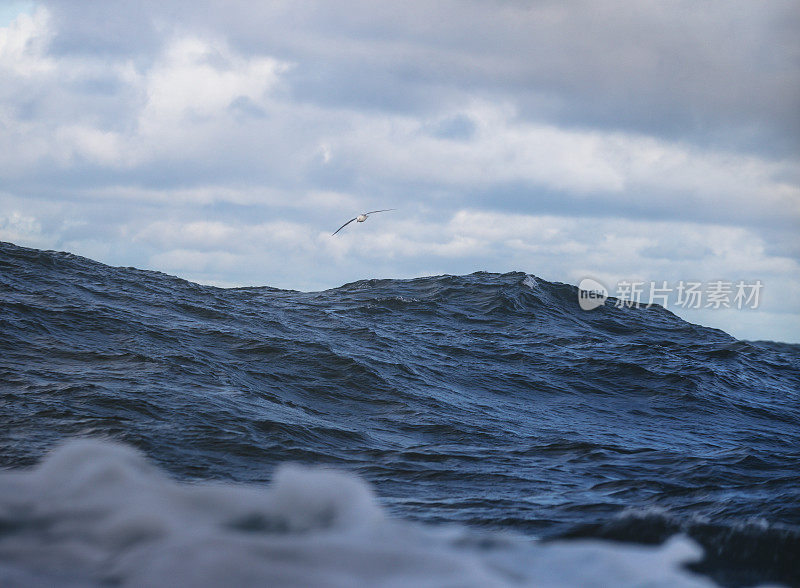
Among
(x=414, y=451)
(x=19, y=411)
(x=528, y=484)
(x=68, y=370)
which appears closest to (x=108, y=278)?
(x=68, y=370)

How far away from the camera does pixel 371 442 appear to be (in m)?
9.53

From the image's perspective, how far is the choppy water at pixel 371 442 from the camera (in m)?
3.94

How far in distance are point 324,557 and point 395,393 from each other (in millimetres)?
8668

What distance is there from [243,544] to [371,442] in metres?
5.79

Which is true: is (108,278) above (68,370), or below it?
above

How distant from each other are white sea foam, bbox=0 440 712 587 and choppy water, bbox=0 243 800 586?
15 millimetres

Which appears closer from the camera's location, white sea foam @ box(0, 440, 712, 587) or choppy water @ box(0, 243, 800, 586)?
white sea foam @ box(0, 440, 712, 587)

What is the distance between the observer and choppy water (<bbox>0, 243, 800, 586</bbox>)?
394 centimetres

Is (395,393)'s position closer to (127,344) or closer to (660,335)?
(127,344)

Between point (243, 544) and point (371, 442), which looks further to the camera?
point (371, 442)

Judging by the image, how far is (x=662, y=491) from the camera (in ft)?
25.2

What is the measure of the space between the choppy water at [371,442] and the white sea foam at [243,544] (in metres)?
0.01

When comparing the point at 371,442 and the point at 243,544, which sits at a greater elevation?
the point at 243,544

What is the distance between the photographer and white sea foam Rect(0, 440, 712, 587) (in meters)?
3.57
